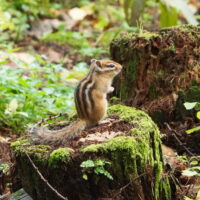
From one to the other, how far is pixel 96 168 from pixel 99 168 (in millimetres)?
21

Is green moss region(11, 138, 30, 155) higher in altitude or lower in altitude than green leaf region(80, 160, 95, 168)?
lower

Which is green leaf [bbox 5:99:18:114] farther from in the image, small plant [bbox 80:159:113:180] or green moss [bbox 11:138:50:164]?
small plant [bbox 80:159:113:180]

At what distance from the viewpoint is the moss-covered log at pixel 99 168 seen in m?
3.50

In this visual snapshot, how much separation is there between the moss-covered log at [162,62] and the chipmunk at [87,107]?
115 cm

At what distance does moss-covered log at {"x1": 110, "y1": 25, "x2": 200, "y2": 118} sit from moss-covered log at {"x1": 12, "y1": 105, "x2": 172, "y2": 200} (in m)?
1.65

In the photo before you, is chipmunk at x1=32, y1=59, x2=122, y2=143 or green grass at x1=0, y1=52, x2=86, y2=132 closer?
chipmunk at x1=32, y1=59, x2=122, y2=143

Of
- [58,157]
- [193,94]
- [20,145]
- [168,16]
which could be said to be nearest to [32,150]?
[20,145]

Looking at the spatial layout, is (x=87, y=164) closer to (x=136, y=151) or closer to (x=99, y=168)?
(x=99, y=168)

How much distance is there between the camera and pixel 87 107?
4074 millimetres

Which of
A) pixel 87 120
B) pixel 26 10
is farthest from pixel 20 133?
pixel 26 10

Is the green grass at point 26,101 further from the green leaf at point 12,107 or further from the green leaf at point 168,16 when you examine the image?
the green leaf at point 168,16

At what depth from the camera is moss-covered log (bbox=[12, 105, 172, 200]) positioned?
350 cm

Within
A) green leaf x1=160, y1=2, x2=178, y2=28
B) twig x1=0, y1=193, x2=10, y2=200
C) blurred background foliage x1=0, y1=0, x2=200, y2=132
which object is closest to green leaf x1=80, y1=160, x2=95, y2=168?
twig x1=0, y1=193, x2=10, y2=200

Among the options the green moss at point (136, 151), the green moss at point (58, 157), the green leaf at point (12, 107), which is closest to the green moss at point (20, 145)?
the green moss at point (58, 157)
